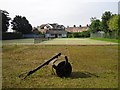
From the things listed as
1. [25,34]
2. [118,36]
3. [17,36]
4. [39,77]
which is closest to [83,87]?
[39,77]

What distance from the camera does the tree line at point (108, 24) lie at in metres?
62.5

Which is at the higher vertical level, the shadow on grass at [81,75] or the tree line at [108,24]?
the tree line at [108,24]

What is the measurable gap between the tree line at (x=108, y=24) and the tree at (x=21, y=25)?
2754cm

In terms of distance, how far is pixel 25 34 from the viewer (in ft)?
367

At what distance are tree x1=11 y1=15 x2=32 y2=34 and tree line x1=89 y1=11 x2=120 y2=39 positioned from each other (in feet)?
90.4

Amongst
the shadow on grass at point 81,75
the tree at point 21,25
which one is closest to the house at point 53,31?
the tree at point 21,25

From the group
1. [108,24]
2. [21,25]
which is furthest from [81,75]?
[21,25]

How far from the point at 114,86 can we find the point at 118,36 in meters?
53.7

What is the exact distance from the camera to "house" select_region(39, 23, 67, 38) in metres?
134

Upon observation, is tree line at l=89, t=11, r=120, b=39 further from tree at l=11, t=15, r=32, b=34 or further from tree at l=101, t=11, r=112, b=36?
tree at l=11, t=15, r=32, b=34

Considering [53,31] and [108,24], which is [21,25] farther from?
[108,24]

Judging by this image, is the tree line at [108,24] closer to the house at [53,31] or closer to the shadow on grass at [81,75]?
the house at [53,31]

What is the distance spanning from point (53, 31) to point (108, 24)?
2498 inches

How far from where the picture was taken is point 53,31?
137625mm
